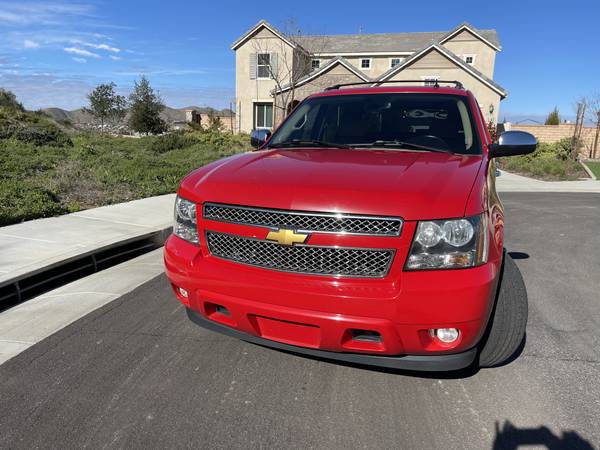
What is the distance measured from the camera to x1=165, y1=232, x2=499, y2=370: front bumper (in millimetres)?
2133

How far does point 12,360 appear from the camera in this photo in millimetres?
2938

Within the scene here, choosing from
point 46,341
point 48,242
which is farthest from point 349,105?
point 48,242

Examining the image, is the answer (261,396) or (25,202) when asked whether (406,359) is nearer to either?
(261,396)

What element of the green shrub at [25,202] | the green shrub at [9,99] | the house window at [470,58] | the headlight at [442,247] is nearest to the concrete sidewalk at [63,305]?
the green shrub at [25,202]

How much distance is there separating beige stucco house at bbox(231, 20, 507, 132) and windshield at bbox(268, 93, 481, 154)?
21.1 meters

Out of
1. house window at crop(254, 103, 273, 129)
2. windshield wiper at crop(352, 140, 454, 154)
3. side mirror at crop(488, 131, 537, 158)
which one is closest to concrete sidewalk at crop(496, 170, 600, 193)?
side mirror at crop(488, 131, 537, 158)

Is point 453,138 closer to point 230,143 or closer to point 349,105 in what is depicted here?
point 349,105

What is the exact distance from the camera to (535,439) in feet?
7.39

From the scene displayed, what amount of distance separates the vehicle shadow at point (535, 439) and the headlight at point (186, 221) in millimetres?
1974

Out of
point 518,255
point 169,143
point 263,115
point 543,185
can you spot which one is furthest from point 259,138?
point 263,115

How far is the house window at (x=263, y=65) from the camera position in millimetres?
28884

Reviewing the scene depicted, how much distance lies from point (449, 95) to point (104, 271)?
3.92 meters

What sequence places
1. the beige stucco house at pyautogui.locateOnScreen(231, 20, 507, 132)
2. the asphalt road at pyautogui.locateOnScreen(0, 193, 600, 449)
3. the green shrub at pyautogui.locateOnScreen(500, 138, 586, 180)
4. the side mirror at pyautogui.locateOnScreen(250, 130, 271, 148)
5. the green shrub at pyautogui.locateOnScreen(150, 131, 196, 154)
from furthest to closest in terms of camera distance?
1. the beige stucco house at pyautogui.locateOnScreen(231, 20, 507, 132)
2. the green shrub at pyautogui.locateOnScreen(150, 131, 196, 154)
3. the green shrub at pyautogui.locateOnScreen(500, 138, 586, 180)
4. the side mirror at pyautogui.locateOnScreen(250, 130, 271, 148)
5. the asphalt road at pyautogui.locateOnScreen(0, 193, 600, 449)

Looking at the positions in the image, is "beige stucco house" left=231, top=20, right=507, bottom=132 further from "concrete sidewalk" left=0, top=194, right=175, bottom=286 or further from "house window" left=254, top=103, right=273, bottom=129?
"concrete sidewalk" left=0, top=194, right=175, bottom=286
